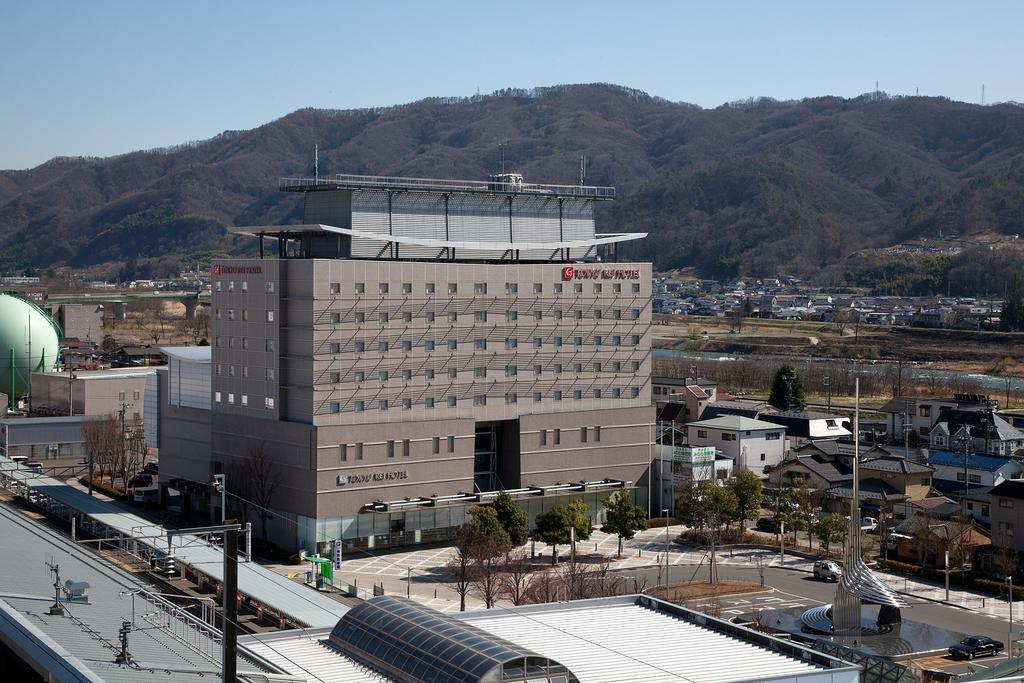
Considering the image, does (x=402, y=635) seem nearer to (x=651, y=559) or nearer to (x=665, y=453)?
(x=651, y=559)

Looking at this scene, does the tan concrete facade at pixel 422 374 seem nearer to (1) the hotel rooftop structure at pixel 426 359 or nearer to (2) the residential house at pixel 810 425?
(1) the hotel rooftop structure at pixel 426 359

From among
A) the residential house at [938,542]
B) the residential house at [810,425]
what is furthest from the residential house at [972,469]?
the residential house at [810,425]

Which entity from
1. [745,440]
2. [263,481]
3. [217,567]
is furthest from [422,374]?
[745,440]

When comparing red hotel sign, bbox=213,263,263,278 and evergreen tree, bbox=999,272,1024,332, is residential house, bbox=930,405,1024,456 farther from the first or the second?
evergreen tree, bbox=999,272,1024,332

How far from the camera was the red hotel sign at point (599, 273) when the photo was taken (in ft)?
139

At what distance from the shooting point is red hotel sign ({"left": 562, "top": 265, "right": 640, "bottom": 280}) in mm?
42500

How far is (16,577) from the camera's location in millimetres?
24062

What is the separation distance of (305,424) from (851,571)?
1656cm

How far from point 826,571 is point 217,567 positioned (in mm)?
16846

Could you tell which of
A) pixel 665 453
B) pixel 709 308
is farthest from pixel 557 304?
pixel 709 308

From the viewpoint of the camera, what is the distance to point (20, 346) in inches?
2530

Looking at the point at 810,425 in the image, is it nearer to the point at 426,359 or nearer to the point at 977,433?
the point at 977,433

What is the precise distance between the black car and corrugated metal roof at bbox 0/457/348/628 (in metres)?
13.1

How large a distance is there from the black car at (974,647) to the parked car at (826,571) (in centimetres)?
737
